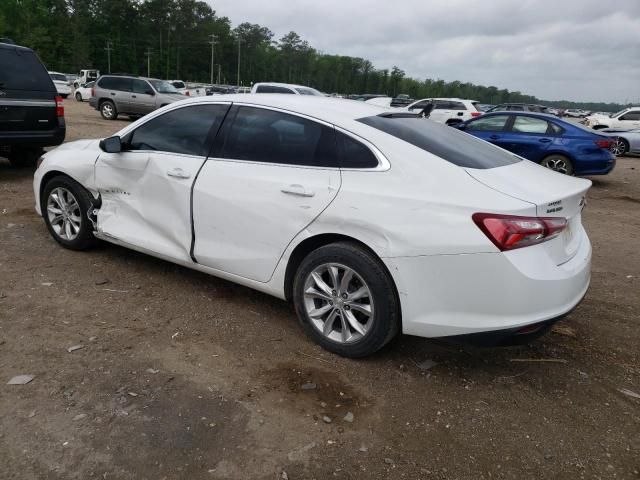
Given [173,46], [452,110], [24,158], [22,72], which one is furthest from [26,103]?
[173,46]

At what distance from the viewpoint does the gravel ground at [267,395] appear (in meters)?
2.36

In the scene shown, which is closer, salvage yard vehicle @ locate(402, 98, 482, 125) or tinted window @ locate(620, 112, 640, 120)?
tinted window @ locate(620, 112, 640, 120)

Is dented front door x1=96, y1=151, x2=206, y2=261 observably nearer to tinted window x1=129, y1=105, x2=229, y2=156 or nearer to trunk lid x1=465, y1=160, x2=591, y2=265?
tinted window x1=129, y1=105, x2=229, y2=156

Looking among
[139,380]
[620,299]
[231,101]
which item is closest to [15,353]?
[139,380]

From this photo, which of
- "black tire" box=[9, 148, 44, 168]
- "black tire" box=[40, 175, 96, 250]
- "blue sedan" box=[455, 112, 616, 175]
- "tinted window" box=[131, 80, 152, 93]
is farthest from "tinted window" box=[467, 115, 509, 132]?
"tinted window" box=[131, 80, 152, 93]

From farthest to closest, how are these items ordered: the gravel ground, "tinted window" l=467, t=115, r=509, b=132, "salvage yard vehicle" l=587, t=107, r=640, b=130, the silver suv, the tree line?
the tree line, "salvage yard vehicle" l=587, t=107, r=640, b=130, the silver suv, "tinted window" l=467, t=115, r=509, b=132, the gravel ground

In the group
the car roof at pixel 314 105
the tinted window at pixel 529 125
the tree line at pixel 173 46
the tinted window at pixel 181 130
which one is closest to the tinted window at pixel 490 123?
the tinted window at pixel 529 125

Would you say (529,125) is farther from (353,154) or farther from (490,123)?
(353,154)

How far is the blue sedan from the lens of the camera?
10.1 m

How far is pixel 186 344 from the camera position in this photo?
332cm

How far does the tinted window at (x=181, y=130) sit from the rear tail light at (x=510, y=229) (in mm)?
2087

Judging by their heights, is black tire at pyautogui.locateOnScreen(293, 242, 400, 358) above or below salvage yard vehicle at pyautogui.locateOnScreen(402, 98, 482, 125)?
below

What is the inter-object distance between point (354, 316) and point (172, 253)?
1610 mm

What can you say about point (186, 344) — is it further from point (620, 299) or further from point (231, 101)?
point (620, 299)
